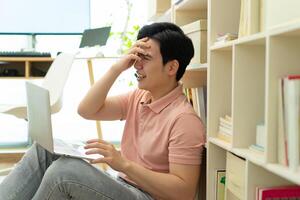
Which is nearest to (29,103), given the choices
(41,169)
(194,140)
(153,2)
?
(41,169)

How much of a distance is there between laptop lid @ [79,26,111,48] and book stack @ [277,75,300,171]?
7.44ft

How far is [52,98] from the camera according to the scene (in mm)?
2654

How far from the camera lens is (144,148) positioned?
1463mm

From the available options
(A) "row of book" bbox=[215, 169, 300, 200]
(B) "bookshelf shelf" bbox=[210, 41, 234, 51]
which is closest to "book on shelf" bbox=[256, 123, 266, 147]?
(A) "row of book" bbox=[215, 169, 300, 200]

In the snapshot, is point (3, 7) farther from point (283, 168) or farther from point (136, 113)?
point (283, 168)

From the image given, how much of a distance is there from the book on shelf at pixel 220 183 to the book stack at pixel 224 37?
17.9 inches

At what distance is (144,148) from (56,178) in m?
0.37

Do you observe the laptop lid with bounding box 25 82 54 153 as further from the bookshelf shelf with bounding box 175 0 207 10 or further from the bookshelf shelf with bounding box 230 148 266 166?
the bookshelf shelf with bounding box 175 0 207 10

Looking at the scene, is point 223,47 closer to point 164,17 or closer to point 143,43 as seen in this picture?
point 143,43

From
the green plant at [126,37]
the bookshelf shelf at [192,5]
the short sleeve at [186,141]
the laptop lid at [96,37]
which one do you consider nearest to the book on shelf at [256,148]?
the short sleeve at [186,141]

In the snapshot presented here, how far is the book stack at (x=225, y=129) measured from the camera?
4.16 ft

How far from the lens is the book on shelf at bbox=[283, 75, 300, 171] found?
0.85 meters

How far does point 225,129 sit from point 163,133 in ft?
0.75

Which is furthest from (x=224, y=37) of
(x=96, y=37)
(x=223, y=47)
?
(x=96, y=37)
